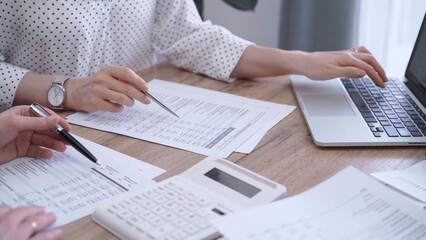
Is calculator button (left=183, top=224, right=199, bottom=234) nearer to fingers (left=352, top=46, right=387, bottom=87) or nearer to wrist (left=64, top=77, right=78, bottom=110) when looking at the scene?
wrist (left=64, top=77, right=78, bottom=110)

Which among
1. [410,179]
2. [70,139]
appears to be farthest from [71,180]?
[410,179]

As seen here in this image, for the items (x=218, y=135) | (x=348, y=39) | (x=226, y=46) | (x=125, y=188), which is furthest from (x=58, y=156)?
(x=348, y=39)

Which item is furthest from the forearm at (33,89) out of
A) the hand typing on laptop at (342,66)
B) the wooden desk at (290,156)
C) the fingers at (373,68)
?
the fingers at (373,68)

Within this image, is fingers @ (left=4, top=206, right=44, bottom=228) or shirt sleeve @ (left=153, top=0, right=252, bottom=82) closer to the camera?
fingers @ (left=4, top=206, right=44, bottom=228)

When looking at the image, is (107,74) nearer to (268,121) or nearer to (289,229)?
(268,121)

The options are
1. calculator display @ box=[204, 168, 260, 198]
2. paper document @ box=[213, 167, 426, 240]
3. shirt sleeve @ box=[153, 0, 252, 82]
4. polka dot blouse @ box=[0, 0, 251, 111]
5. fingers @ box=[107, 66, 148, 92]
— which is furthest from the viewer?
shirt sleeve @ box=[153, 0, 252, 82]

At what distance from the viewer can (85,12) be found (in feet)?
3.82

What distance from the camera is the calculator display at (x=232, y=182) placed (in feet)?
2.40

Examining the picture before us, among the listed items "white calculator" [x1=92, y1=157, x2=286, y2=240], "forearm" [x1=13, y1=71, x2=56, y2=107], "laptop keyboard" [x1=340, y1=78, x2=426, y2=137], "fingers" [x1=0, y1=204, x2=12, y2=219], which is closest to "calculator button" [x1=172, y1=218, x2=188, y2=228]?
"white calculator" [x1=92, y1=157, x2=286, y2=240]

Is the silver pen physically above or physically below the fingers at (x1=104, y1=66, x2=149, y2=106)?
below

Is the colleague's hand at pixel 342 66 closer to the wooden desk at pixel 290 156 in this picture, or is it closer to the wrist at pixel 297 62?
the wrist at pixel 297 62

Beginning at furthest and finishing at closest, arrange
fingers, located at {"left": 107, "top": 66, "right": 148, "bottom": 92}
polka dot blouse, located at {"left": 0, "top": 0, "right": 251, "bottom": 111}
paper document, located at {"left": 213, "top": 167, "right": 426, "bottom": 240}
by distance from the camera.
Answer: polka dot blouse, located at {"left": 0, "top": 0, "right": 251, "bottom": 111} < fingers, located at {"left": 107, "top": 66, "right": 148, "bottom": 92} < paper document, located at {"left": 213, "top": 167, "right": 426, "bottom": 240}

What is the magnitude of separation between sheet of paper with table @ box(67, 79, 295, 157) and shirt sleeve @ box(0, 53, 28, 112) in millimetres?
145

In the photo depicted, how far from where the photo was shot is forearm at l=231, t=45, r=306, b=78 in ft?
3.94
